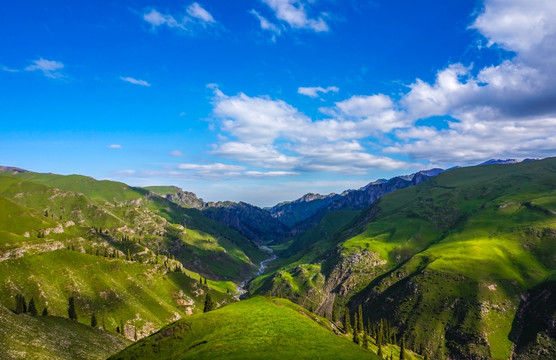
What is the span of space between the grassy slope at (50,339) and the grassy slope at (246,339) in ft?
113

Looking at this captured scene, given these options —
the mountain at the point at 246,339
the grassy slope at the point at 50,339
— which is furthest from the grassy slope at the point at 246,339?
the grassy slope at the point at 50,339

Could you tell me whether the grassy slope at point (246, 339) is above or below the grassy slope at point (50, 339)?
above

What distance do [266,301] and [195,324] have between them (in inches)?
1493

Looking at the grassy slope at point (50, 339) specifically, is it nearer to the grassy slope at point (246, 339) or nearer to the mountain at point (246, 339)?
the grassy slope at point (246, 339)

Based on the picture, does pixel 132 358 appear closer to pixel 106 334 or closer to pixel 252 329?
pixel 252 329

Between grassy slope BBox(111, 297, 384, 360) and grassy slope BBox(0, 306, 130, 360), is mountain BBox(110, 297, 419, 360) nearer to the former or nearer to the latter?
grassy slope BBox(111, 297, 384, 360)

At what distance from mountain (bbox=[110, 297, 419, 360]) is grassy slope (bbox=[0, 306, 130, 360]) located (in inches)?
1413

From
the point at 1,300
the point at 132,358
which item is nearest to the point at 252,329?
the point at 132,358

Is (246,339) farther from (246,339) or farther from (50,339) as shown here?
(50,339)

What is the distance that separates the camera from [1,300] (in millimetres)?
186250

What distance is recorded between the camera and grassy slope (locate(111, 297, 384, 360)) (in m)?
78.6

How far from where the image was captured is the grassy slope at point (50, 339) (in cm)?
11431

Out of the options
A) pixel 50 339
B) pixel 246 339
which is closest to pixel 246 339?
pixel 246 339

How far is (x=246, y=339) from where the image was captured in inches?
3514
